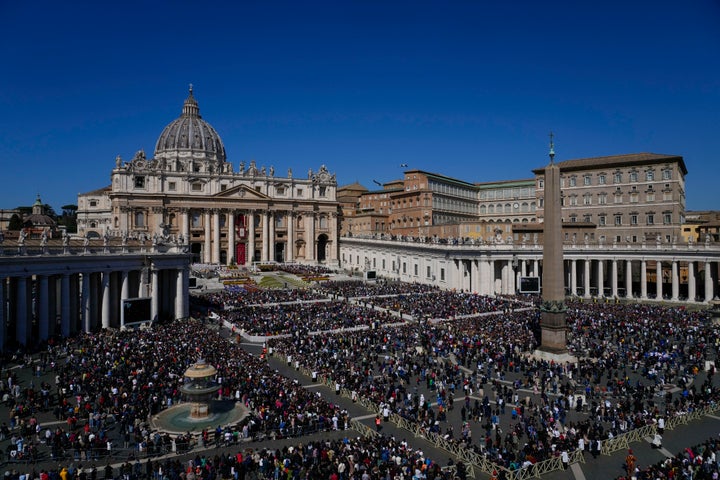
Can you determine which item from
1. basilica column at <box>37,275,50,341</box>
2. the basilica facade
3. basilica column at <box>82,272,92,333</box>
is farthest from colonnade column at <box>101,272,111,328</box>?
the basilica facade

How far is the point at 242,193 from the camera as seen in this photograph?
281 ft

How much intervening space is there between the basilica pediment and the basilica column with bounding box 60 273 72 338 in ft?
176

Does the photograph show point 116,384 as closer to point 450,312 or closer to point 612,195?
point 450,312

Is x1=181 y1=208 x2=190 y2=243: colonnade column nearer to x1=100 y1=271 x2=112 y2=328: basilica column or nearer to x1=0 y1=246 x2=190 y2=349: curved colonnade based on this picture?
x1=0 y1=246 x2=190 y2=349: curved colonnade

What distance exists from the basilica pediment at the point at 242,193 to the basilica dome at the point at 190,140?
67.1 feet

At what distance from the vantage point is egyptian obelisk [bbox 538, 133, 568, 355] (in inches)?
1111

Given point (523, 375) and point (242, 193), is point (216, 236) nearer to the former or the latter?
point (242, 193)

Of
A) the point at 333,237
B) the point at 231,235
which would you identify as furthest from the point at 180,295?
the point at 333,237

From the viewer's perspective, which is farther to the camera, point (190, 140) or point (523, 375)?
point (190, 140)

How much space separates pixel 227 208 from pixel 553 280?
6547cm

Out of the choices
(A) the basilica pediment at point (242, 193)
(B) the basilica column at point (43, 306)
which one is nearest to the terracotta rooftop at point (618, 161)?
Answer: (A) the basilica pediment at point (242, 193)

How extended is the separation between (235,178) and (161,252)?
49.7 meters

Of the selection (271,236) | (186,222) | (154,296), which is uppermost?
(186,222)

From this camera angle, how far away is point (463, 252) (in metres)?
55.8
